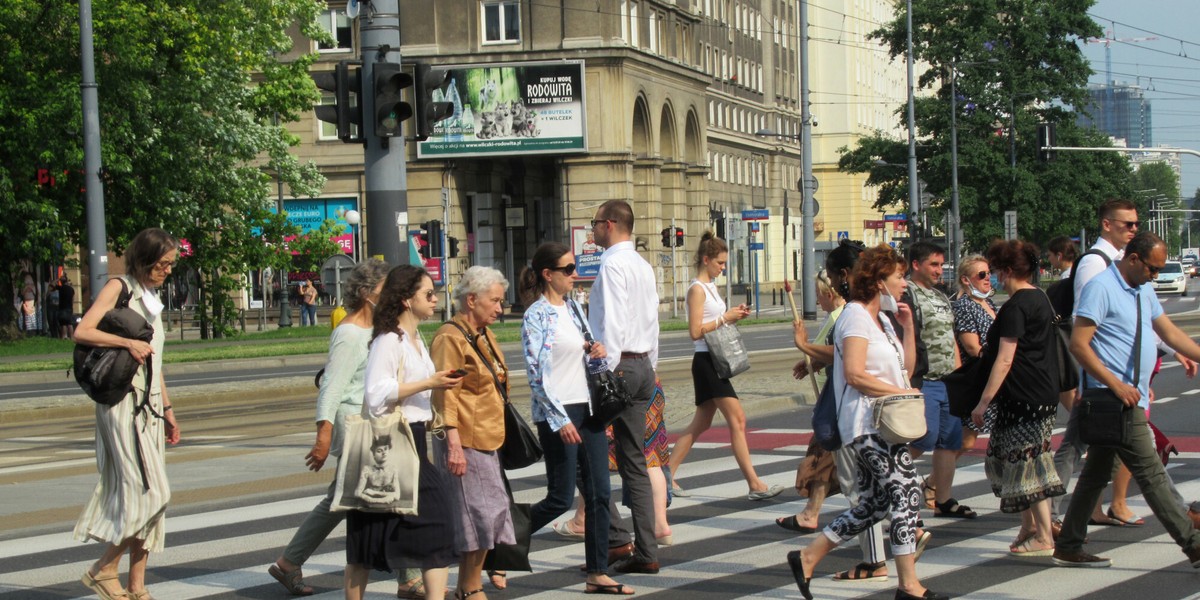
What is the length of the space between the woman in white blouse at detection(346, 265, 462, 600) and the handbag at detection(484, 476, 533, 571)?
0.43m

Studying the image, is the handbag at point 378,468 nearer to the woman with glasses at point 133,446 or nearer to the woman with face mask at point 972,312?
the woman with glasses at point 133,446

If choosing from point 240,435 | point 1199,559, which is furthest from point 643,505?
point 240,435

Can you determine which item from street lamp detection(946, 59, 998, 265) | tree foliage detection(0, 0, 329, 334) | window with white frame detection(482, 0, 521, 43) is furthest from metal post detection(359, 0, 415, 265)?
street lamp detection(946, 59, 998, 265)

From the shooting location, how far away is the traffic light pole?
1263 centimetres

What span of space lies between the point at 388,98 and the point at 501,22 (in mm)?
41947

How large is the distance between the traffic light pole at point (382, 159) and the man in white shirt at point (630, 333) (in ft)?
14.8

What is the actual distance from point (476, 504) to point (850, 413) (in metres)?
1.77

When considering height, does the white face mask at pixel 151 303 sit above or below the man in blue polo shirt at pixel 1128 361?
above

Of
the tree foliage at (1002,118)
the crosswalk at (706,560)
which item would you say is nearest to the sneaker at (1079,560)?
the crosswalk at (706,560)

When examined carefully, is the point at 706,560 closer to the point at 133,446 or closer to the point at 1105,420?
the point at 1105,420

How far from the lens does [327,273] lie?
83.0 ft

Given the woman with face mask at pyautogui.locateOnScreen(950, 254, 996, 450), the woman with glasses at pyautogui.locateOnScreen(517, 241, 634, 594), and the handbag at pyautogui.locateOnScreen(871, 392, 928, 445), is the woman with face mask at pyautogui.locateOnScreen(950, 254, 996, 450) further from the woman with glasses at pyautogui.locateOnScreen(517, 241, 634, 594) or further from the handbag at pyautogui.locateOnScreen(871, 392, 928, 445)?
the woman with glasses at pyautogui.locateOnScreen(517, 241, 634, 594)

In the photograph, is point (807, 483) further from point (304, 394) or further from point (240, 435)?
point (304, 394)

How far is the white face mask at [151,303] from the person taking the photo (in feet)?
25.0
